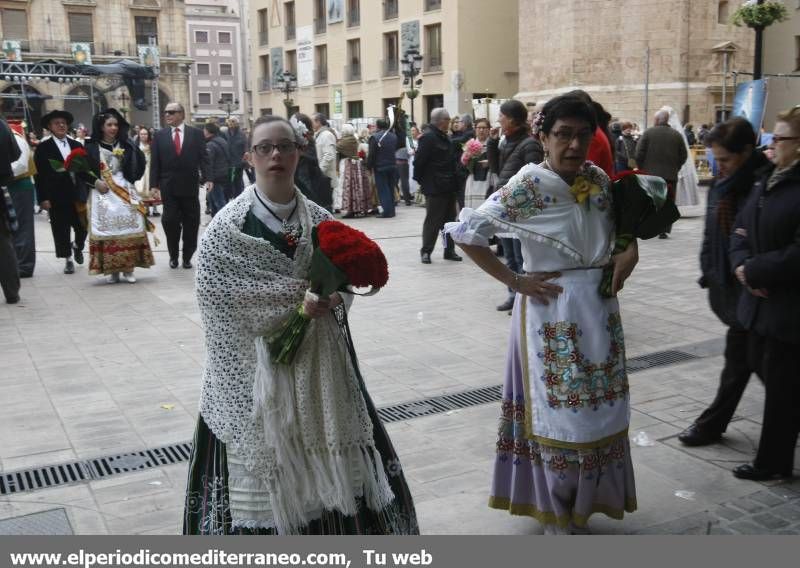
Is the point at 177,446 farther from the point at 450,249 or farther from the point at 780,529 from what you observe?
the point at 450,249

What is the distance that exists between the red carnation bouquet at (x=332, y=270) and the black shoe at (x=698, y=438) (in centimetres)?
A: 239

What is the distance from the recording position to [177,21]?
55.0 meters

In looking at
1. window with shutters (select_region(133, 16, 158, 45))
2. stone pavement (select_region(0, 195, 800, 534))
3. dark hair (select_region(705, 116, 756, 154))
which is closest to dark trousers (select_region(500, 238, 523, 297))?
stone pavement (select_region(0, 195, 800, 534))

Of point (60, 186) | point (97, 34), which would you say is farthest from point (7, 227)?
point (97, 34)

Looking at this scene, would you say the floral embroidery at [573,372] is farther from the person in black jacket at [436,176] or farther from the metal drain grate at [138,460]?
the person in black jacket at [436,176]

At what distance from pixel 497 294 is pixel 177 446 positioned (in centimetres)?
439

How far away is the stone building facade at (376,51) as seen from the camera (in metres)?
37.1

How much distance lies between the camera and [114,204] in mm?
9211

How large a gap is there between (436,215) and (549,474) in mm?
6814

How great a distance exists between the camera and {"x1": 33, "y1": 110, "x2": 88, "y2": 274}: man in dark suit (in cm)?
960

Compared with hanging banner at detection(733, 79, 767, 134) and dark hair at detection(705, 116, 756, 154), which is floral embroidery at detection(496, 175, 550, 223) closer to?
dark hair at detection(705, 116, 756, 154)

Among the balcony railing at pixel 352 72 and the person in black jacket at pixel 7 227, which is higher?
the balcony railing at pixel 352 72

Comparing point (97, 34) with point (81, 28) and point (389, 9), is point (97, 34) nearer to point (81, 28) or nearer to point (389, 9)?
point (81, 28)

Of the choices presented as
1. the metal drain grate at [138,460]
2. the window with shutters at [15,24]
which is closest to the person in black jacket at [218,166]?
the metal drain grate at [138,460]
